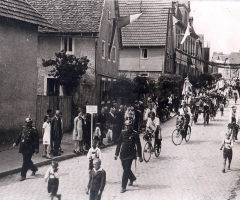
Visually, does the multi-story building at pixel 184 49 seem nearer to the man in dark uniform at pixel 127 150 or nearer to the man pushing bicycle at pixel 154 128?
the man pushing bicycle at pixel 154 128

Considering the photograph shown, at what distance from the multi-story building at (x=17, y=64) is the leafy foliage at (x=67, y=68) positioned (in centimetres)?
297

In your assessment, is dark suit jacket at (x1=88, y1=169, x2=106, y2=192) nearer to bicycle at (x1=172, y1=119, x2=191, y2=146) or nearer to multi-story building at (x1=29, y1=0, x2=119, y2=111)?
bicycle at (x1=172, y1=119, x2=191, y2=146)

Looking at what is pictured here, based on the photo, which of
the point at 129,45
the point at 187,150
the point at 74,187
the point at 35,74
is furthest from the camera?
the point at 129,45

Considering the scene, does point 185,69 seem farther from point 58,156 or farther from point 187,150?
point 58,156

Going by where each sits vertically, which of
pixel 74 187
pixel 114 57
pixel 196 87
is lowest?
pixel 74 187

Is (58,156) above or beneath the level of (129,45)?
beneath

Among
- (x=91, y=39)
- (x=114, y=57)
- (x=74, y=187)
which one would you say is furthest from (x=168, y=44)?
(x=74, y=187)

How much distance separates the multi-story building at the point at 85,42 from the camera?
1939 cm

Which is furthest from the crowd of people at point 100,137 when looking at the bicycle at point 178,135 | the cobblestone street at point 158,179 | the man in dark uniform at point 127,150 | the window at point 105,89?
the window at point 105,89

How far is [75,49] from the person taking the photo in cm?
2184

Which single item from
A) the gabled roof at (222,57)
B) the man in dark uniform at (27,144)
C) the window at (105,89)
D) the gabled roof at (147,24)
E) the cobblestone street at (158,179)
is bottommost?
the cobblestone street at (158,179)

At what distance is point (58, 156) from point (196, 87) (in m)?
17.4

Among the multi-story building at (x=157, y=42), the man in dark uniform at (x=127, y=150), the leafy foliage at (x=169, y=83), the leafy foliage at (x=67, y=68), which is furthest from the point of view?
the leafy foliage at (x=169, y=83)

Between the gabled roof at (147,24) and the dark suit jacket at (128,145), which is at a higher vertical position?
the gabled roof at (147,24)
